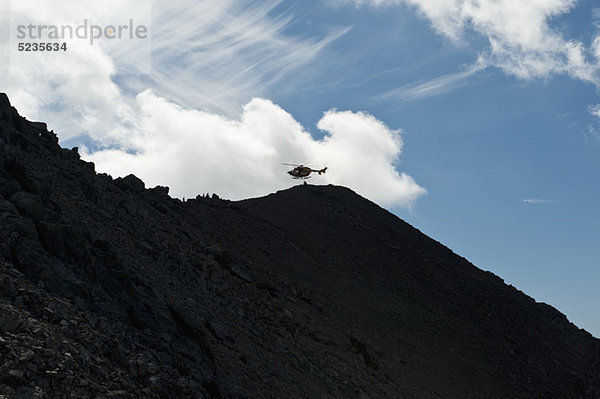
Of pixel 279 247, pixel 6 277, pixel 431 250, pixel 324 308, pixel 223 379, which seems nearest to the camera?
pixel 6 277

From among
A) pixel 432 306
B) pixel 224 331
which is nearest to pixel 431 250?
pixel 432 306

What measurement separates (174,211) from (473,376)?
22.6 m

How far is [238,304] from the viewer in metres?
26.5

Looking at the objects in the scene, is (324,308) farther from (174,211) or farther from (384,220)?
(384,220)

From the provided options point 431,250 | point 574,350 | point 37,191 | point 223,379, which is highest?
point 431,250

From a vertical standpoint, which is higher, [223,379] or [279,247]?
[279,247]

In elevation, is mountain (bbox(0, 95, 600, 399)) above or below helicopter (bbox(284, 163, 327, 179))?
below

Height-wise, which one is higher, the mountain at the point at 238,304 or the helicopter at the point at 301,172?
the helicopter at the point at 301,172

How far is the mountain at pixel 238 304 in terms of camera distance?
44.2 ft

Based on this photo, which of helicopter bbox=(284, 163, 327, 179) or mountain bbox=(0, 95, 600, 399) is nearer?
mountain bbox=(0, 95, 600, 399)

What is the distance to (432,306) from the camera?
44.5m

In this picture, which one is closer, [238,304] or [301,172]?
[238,304]

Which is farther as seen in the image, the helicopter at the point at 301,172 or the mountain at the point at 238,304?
the helicopter at the point at 301,172

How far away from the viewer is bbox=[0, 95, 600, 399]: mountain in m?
13.5
